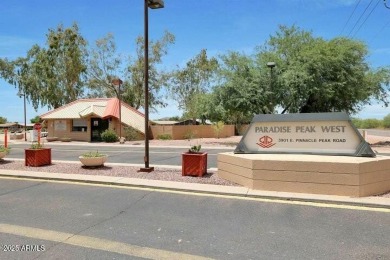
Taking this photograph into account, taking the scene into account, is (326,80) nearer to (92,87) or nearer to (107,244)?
(107,244)

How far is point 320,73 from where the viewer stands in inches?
1039

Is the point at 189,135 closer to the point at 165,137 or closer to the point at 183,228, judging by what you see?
the point at 165,137

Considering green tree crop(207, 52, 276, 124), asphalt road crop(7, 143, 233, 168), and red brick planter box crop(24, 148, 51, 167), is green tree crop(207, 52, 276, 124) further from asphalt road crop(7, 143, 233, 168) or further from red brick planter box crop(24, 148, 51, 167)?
red brick planter box crop(24, 148, 51, 167)

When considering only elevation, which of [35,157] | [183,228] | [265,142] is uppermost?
[265,142]

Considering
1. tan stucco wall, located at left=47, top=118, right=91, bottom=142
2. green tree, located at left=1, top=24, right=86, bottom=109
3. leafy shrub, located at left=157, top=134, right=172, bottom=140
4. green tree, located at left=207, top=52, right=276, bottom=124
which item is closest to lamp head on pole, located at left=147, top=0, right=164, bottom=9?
green tree, located at left=207, top=52, right=276, bottom=124

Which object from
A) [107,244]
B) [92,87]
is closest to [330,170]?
[107,244]

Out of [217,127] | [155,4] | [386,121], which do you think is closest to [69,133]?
[217,127]

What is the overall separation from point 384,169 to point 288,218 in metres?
3.20

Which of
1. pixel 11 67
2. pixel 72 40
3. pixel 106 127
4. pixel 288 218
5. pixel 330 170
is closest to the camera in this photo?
pixel 288 218

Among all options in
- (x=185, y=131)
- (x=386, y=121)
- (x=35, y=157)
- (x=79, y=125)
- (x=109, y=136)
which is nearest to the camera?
(x=35, y=157)

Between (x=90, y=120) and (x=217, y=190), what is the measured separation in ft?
99.4

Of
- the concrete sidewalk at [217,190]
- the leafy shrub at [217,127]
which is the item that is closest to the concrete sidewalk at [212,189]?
the concrete sidewalk at [217,190]

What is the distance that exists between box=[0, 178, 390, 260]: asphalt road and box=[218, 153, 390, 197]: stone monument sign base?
84 cm

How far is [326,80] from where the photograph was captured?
88.9 feet
